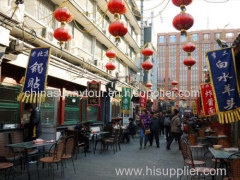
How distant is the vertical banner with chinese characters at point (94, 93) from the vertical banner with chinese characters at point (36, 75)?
5.63 metres

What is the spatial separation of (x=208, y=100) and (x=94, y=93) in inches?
243

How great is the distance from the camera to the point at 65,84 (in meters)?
12.5

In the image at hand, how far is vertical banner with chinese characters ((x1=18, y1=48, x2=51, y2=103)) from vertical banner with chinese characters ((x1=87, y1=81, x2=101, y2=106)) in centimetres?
563

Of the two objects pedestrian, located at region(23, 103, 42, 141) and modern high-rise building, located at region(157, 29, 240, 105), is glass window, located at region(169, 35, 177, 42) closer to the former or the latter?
modern high-rise building, located at region(157, 29, 240, 105)

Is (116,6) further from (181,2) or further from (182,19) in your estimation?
(182,19)

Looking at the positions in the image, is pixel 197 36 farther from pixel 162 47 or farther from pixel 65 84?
pixel 65 84

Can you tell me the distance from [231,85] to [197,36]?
84650 mm

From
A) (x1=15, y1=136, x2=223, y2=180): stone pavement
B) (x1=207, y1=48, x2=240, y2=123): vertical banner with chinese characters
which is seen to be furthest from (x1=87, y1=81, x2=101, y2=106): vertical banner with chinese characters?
(x1=207, y1=48, x2=240, y2=123): vertical banner with chinese characters

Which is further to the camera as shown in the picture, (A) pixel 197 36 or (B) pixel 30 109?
(A) pixel 197 36

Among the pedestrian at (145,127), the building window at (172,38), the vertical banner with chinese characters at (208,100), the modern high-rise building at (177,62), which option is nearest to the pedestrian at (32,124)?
the pedestrian at (145,127)

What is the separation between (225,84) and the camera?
5602 millimetres

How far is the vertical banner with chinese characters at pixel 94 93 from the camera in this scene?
1243 cm

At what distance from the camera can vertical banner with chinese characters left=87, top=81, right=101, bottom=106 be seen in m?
12.4

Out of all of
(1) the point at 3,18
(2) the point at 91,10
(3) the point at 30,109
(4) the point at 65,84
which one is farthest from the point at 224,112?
(2) the point at 91,10
